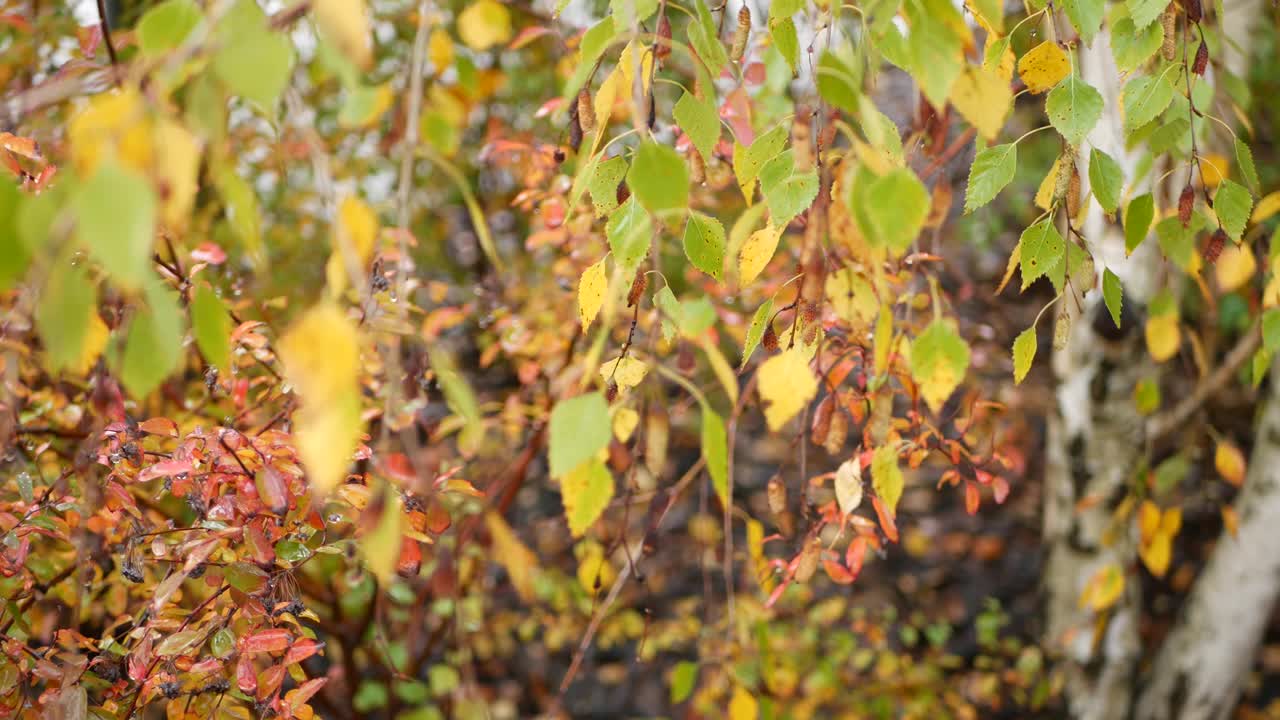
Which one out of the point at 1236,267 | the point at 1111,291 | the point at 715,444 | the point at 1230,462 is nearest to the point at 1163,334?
the point at 1236,267

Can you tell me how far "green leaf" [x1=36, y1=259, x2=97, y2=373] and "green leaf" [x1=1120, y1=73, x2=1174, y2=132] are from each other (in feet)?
2.89

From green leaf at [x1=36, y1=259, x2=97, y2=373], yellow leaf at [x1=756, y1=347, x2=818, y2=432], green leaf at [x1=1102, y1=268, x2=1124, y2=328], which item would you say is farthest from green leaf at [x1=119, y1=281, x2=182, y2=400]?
green leaf at [x1=1102, y1=268, x2=1124, y2=328]

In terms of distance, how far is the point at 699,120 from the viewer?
2.52 ft

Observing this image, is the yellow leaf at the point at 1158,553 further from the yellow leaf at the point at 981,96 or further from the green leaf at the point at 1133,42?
the yellow leaf at the point at 981,96

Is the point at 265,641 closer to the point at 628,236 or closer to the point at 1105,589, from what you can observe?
the point at 628,236

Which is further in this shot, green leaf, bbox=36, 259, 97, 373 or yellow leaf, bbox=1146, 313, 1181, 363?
yellow leaf, bbox=1146, 313, 1181, 363

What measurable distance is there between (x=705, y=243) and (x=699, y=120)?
104 mm

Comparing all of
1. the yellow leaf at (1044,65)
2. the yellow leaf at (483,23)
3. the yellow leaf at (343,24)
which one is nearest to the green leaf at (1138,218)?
the yellow leaf at (1044,65)

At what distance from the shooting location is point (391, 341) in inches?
20.1

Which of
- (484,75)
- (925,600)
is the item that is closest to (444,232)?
(484,75)

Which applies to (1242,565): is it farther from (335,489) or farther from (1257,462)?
(335,489)

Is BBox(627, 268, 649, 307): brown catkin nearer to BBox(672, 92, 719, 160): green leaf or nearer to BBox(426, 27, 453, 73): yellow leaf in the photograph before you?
BBox(672, 92, 719, 160): green leaf

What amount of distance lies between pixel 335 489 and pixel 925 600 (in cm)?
228

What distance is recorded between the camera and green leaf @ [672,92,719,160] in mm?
762
